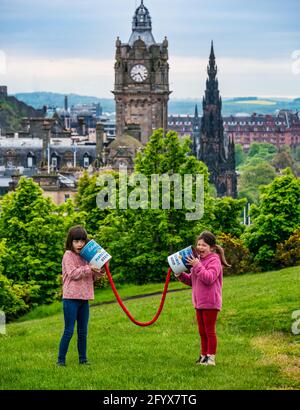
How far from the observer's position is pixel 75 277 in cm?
1992

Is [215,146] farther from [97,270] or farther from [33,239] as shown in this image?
[97,270]

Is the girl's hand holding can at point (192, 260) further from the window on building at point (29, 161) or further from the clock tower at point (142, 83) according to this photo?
the clock tower at point (142, 83)

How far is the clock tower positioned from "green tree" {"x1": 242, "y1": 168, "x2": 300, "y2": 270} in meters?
85.4

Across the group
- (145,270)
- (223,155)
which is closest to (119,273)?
(145,270)

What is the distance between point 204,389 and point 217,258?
2.39 meters

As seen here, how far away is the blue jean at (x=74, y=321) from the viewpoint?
20094 mm

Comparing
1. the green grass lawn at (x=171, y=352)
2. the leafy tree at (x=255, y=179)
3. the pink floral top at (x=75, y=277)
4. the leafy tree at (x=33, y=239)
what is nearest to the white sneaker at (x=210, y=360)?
the green grass lawn at (x=171, y=352)

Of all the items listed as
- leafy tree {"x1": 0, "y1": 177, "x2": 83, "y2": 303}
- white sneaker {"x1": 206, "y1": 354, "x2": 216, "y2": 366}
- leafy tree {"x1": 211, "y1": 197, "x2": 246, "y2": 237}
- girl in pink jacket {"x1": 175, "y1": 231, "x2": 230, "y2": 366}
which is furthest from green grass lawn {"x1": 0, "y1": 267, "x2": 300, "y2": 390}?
leafy tree {"x1": 211, "y1": 197, "x2": 246, "y2": 237}

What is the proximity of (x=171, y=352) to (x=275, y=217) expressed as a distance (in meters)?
34.9

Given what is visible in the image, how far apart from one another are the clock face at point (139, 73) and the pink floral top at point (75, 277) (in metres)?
125

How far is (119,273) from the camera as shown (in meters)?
57.1

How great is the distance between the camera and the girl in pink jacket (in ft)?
65.1

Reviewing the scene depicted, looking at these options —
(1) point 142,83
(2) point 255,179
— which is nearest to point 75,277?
(1) point 142,83
